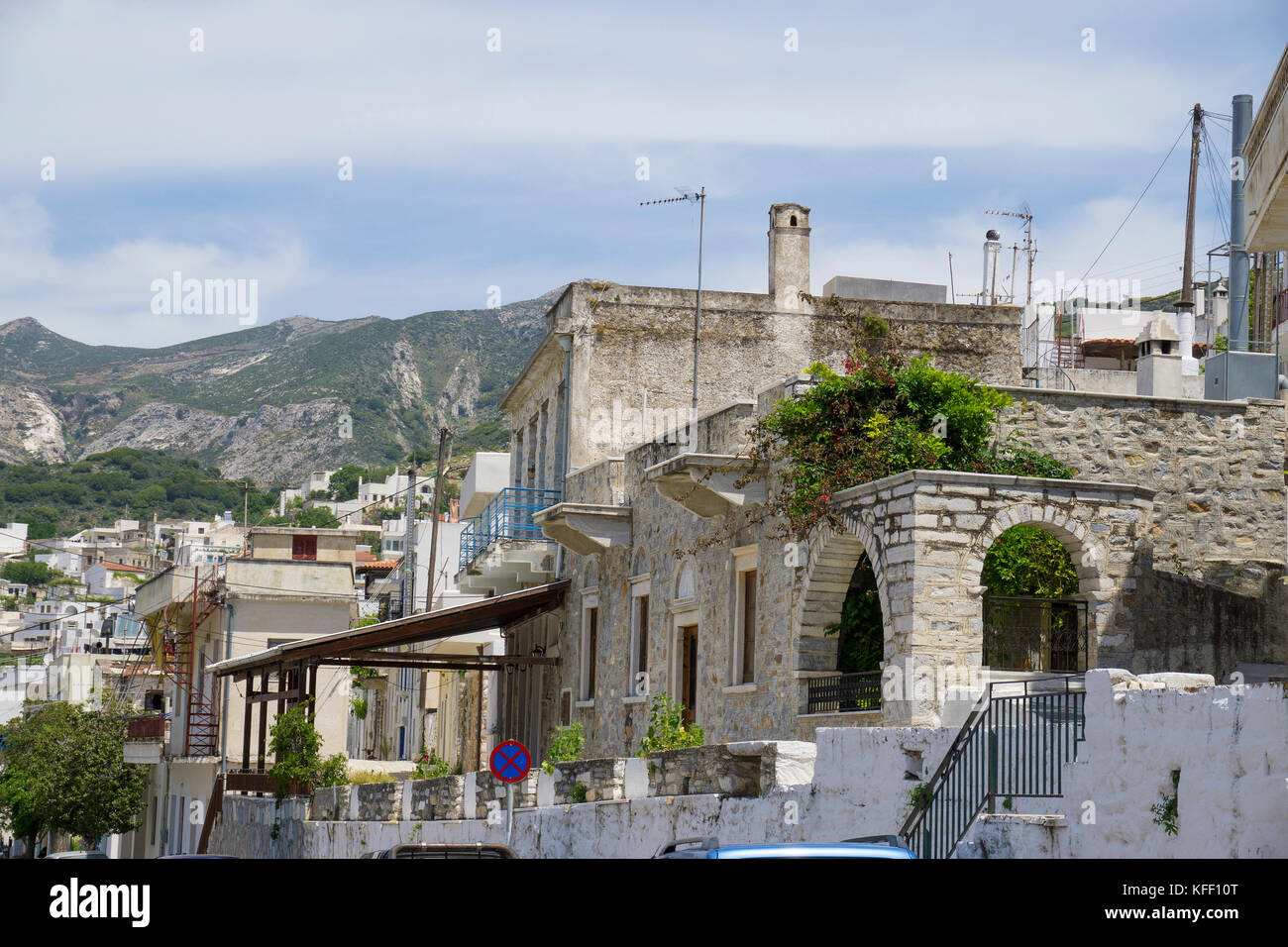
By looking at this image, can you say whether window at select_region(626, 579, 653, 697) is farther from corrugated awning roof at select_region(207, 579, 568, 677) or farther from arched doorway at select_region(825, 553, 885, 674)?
arched doorway at select_region(825, 553, 885, 674)

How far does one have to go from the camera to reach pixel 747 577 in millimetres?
20219

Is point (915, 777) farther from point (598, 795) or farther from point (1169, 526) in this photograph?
point (1169, 526)

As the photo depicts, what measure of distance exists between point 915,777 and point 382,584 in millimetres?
59201

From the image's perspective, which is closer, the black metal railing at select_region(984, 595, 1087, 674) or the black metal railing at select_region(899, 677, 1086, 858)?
the black metal railing at select_region(899, 677, 1086, 858)

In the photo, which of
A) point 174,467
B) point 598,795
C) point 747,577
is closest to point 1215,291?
point 747,577

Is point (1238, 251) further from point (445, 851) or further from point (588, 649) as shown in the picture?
point (445, 851)

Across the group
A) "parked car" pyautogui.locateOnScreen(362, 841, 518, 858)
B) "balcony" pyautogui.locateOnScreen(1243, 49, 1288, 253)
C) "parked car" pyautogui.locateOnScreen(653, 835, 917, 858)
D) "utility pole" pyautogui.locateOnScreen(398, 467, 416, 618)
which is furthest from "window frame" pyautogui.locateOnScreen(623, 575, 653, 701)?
"utility pole" pyautogui.locateOnScreen(398, 467, 416, 618)

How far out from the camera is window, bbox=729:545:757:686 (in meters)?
19.9

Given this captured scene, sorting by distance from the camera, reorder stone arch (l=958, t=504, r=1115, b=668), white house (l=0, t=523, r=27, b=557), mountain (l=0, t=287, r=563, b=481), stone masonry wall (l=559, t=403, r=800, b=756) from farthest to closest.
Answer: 1. mountain (l=0, t=287, r=563, b=481)
2. white house (l=0, t=523, r=27, b=557)
3. stone masonry wall (l=559, t=403, r=800, b=756)
4. stone arch (l=958, t=504, r=1115, b=668)

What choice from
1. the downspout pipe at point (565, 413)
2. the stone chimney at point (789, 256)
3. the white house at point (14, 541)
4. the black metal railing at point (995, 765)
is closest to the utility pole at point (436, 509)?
the downspout pipe at point (565, 413)

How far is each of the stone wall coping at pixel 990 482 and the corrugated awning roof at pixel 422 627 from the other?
11.1 m

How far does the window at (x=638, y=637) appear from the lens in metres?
23.5

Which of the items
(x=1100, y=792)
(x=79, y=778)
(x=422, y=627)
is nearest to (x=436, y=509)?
(x=422, y=627)

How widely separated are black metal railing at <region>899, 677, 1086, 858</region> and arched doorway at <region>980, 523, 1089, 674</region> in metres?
4.03
